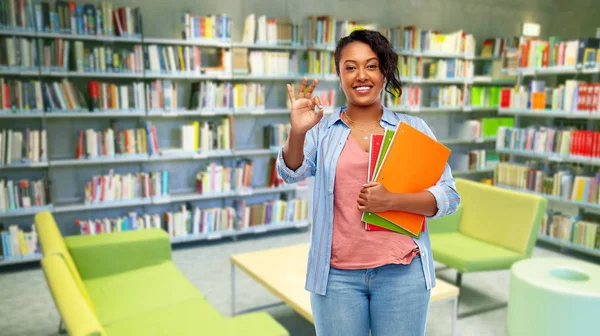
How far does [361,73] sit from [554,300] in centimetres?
187

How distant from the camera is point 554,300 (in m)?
2.38

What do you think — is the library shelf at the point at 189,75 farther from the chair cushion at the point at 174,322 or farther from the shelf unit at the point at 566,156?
the shelf unit at the point at 566,156

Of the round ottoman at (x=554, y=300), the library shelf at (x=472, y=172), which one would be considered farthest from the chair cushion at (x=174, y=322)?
the library shelf at (x=472, y=172)

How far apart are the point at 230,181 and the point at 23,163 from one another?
1797 millimetres

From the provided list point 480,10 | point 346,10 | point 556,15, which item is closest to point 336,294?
point 346,10

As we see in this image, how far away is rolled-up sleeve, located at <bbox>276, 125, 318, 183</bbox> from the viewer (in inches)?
49.3

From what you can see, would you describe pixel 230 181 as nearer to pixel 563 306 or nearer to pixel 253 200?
pixel 253 200

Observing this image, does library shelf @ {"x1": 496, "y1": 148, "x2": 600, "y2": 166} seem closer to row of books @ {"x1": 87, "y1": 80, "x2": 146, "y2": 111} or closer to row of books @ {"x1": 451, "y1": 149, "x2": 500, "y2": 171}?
row of books @ {"x1": 451, "y1": 149, "x2": 500, "y2": 171}

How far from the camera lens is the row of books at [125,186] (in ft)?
13.6

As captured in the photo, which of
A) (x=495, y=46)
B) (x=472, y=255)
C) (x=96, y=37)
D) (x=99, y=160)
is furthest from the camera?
(x=495, y=46)

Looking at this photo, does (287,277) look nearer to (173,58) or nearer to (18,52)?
(173,58)

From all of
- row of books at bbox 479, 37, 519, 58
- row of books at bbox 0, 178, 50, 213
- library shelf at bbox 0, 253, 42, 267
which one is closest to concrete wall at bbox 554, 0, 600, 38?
row of books at bbox 479, 37, 519, 58

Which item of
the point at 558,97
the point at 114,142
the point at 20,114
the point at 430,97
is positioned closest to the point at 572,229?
the point at 558,97

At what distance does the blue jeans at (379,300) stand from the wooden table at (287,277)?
108 centimetres
